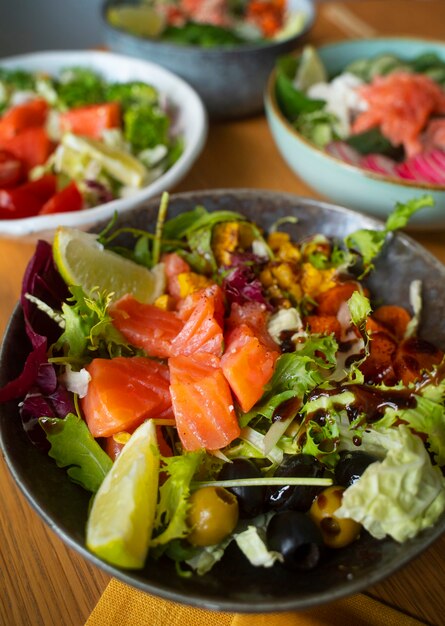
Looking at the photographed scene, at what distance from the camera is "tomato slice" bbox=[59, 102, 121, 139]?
2004mm

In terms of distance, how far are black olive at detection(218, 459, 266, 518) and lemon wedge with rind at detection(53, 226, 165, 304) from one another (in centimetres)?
47

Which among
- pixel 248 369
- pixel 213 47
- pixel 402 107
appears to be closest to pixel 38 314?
pixel 248 369

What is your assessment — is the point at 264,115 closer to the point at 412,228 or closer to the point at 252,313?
the point at 412,228

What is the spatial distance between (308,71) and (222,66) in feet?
1.07

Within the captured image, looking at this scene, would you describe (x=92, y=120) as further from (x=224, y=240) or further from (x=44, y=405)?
(x=44, y=405)

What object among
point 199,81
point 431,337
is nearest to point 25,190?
→ point 199,81

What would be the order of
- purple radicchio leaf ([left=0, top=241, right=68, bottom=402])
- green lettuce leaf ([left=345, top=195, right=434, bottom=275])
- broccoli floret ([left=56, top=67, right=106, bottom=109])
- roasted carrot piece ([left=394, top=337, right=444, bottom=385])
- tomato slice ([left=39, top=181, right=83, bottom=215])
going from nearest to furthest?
purple radicchio leaf ([left=0, top=241, right=68, bottom=402]) → roasted carrot piece ([left=394, top=337, right=444, bottom=385]) → green lettuce leaf ([left=345, top=195, right=434, bottom=275]) → tomato slice ([left=39, top=181, right=83, bottom=215]) → broccoli floret ([left=56, top=67, right=106, bottom=109])

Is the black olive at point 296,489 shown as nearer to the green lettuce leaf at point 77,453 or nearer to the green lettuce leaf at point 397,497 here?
the green lettuce leaf at point 397,497

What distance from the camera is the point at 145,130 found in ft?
6.41

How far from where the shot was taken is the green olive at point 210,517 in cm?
90

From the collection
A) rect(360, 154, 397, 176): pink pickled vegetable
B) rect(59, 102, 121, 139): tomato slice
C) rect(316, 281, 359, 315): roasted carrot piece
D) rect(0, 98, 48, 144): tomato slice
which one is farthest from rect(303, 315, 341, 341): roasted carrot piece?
rect(0, 98, 48, 144): tomato slice

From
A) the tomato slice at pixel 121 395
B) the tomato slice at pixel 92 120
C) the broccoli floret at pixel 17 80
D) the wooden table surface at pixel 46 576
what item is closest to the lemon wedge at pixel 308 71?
the tomato slice at pixel 92 120

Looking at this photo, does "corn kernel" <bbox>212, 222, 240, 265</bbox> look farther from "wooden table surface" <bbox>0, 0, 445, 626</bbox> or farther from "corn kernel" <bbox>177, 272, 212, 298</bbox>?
"wooden table surface" <bbox>0, 0, 445, 626</bbox>

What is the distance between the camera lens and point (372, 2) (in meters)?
3.02
